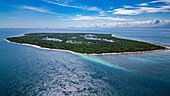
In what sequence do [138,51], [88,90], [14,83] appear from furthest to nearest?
[138,51] → [14,83] → [88,90]

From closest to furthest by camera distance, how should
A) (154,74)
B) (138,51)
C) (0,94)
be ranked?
(0,94) → (154,74) → (138,51)

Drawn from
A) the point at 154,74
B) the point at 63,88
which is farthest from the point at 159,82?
the point at 63,88

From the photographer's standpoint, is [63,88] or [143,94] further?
[63,88]

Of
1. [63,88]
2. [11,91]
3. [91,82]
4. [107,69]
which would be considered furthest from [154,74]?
[11,91]

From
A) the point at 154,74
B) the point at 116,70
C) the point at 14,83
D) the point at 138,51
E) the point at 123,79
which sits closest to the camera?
the point at 14,83

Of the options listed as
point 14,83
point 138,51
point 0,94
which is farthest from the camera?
point 138,51

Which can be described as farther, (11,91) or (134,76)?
(134,76)

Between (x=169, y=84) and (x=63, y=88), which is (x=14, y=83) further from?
(x=169, y=84)

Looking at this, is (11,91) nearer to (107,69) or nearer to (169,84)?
(107,69)
